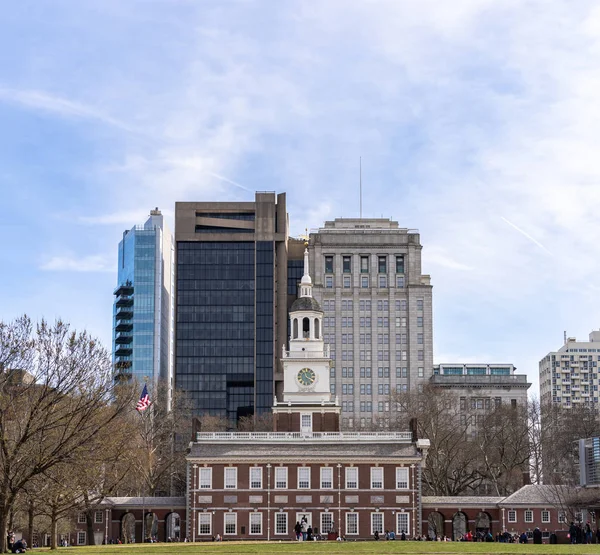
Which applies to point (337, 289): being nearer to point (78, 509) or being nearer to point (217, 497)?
point (217, 497)

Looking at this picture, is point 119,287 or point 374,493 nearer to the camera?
point 374,493

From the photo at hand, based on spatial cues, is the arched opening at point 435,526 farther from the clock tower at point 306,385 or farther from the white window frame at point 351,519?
the clock tower at point 306,385

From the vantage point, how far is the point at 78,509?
84062mm

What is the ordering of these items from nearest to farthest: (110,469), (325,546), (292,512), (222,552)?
(222,552) < (325,546) < (110,469) < (292,512)

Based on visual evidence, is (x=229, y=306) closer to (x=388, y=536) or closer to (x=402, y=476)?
(x=402, y=476)

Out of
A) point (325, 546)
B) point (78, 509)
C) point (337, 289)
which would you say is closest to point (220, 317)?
point (337, 289)

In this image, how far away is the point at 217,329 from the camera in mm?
178625

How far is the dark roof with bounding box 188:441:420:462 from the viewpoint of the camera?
318ft

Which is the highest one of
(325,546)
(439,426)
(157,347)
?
(157,347)

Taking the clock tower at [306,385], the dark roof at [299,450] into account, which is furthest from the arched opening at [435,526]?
the clock tower at [306,385]

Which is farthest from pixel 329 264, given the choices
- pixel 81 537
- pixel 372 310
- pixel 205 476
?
pixel 81 537

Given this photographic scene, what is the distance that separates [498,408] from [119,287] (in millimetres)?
79095

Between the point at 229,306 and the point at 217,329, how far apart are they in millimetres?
4025

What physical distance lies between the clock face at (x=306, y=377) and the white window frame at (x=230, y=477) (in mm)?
10964
